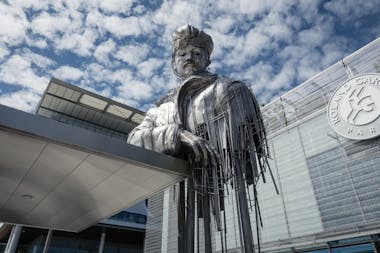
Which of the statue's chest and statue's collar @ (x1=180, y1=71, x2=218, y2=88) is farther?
statue's collar @ (x1=180, y1=71, x2=218, y2=88)

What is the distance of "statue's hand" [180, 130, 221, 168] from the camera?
18.6ft

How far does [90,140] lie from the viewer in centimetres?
507

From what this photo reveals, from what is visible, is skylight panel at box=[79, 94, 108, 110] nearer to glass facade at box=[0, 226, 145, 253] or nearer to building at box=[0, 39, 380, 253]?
glass facade at box=[0, 226, 145, 253]

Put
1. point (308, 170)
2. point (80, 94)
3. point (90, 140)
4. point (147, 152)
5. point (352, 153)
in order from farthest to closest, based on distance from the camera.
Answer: point (80, 94) → point (308, 170) → point (352, 153) → point (147, 152) → point (90, 140)

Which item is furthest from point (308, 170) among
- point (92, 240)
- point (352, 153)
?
point (92, 240)

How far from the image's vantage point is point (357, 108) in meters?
14.7

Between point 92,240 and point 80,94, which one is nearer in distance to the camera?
point 80,94

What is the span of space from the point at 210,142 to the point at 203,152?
438mm

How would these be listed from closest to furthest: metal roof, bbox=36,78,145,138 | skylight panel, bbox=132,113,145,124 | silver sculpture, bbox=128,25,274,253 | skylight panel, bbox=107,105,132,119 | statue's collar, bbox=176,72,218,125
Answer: silver sculpture, bbox=128,25,274,253
statue's collar, bbox=176,72,218,125
metal roof, bbox=36,78,145,138
skylight panel, bbox=107,105,132,119
skylight panel, bbox=132,113,145,124

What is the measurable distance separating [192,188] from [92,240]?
31.2 metres

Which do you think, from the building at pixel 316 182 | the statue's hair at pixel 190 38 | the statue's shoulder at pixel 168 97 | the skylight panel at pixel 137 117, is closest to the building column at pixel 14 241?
the building at pixel 316 182

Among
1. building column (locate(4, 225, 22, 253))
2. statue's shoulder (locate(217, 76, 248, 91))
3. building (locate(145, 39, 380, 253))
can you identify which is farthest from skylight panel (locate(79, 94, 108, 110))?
statue's shoulder (locate(217, 76, 248, 91))

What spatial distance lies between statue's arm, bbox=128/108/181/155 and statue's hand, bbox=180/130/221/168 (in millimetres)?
298

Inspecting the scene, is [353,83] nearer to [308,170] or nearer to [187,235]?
[308,170]
